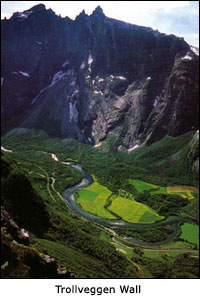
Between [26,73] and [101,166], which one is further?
[26,73]

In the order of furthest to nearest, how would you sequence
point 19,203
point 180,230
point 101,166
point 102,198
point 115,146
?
point 115,146
point 101,166
point 102,198
point 180,230
point 19,203

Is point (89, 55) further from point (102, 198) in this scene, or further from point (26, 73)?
point (102, 198)

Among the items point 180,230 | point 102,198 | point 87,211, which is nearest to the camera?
point 180,230

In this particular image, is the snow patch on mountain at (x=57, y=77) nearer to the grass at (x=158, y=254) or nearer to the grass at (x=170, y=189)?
the grass at (x=170, y=189)

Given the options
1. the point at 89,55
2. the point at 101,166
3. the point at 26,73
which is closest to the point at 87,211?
the point at 101,166

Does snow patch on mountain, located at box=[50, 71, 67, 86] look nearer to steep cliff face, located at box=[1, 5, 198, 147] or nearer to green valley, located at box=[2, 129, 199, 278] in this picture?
steep cliff face, located at box=[1, 5, 198, 147]

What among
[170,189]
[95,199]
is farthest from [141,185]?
[95,199]

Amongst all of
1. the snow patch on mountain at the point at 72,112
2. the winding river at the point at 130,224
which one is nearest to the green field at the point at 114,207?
the winding river at the point at 130,224
